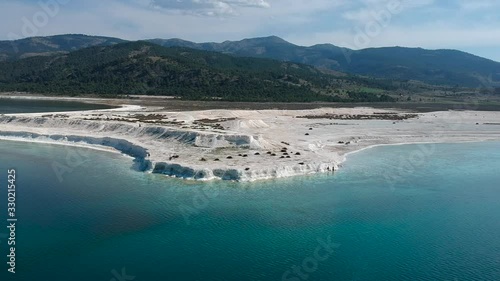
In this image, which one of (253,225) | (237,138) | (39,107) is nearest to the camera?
(253,225)

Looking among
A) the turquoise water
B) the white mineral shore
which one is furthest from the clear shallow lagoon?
the turquoise water

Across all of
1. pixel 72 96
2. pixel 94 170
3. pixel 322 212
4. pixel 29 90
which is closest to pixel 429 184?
pixel 322 212

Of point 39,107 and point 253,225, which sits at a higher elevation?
point 39,107

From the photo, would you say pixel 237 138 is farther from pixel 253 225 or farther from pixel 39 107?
pixel 39 107

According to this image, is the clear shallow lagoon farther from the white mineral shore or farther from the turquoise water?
the turquoise water

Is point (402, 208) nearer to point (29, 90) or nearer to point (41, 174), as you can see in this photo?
point (41, 174)

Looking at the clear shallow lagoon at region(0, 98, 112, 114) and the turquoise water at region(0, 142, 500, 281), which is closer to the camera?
the turquoise water at region(0, 142, 500, 281)

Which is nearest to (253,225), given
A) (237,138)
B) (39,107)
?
(237,138)
